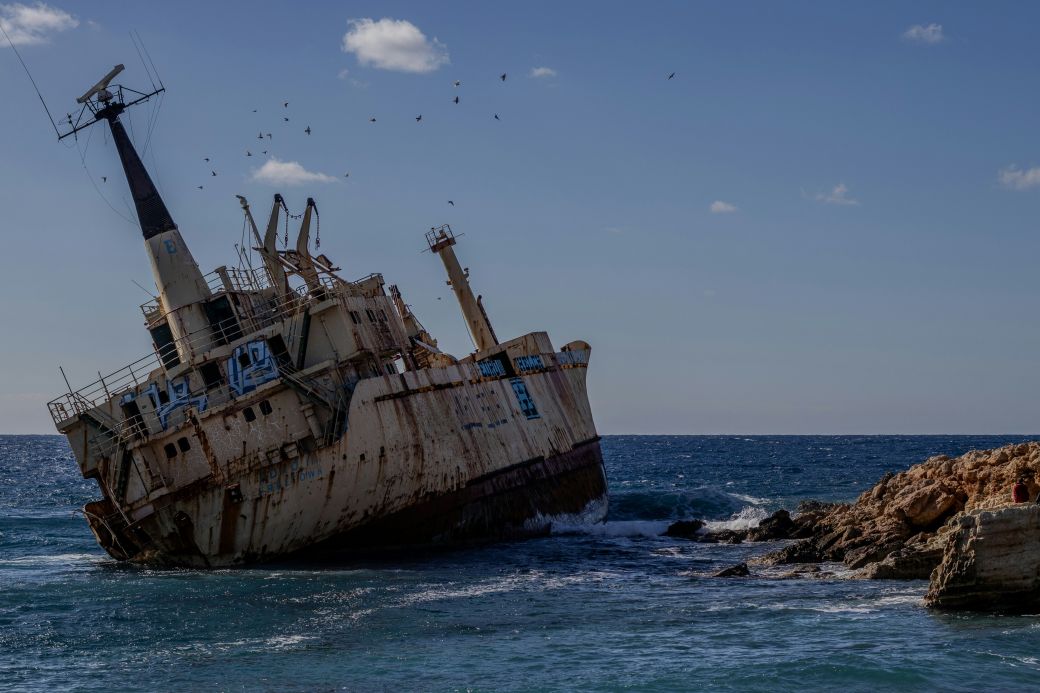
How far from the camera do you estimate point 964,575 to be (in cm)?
1584

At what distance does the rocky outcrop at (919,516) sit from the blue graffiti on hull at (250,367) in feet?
35.2

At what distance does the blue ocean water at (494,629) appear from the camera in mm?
13984

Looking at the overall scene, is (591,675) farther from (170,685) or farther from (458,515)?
(458,515)

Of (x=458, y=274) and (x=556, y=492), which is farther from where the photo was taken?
(x=458, y=274)

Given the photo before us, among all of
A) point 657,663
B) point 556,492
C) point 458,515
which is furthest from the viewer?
point 556,492

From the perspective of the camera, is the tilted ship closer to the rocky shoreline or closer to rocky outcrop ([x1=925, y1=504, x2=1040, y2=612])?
the rocky shoreline

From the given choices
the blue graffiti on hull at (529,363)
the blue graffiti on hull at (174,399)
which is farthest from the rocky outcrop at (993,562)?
the blue graffiti on hull at (529,363)

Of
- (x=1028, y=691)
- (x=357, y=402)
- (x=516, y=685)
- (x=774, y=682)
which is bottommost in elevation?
(x=1028, y=691)

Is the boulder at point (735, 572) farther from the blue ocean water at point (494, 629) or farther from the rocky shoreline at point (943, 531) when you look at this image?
the blue ocean water at point (494, 629)

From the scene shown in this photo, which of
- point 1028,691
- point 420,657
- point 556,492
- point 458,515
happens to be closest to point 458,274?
point 556,492

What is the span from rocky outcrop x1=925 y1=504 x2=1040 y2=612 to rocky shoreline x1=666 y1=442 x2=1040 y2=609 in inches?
0.5

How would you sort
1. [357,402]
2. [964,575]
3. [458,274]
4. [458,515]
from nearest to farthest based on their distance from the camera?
1. [964,575]
2. [357,402]
3. [458,515]
4. [458,274]

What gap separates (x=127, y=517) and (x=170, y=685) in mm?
9559

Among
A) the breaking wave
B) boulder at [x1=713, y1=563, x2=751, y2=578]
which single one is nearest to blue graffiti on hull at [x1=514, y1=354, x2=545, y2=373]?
the breaking wave
